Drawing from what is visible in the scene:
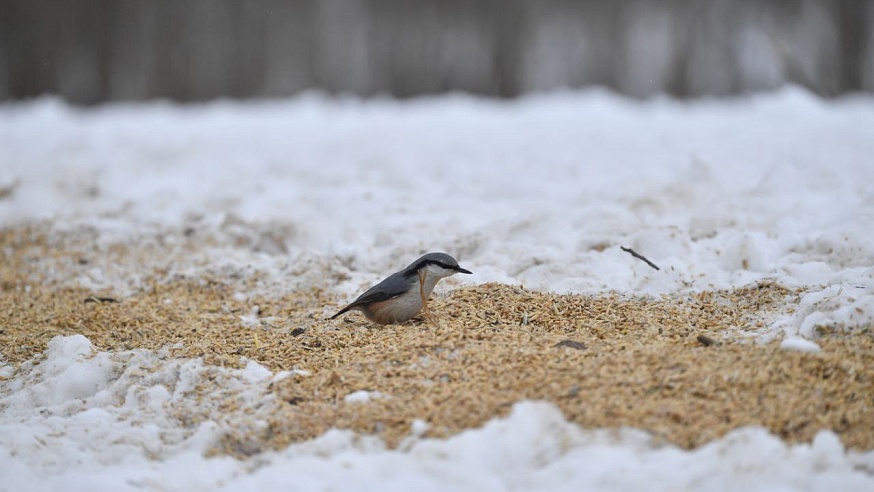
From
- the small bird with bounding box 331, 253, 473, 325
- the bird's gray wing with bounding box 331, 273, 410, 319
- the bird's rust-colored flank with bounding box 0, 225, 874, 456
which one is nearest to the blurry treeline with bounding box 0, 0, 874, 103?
the bird's rust-colored flank with bounding box 0, 225, 874, 456

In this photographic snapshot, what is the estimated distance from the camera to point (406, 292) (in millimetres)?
3346

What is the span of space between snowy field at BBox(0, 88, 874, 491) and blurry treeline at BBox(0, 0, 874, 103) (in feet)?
1.69

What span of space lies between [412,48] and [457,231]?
7.21 metres

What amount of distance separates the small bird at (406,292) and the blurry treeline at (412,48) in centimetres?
722

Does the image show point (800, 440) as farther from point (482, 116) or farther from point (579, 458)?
point (482, 116)

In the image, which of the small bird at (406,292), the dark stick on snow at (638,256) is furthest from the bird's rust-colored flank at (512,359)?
the dark stick on snow at (638,256)

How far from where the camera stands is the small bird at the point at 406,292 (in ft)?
11.0

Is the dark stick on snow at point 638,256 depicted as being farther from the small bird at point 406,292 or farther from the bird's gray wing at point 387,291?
the bird's gray wing at point 387,291

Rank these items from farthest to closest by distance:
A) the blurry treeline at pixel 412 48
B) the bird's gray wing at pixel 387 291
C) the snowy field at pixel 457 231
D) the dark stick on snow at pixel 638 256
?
the blurry treeline at pixel 412 48, the dark stick on snow at pixel 638 256, the bird's gray wing at pixel 387 291, the snowy field at pixel 457 231

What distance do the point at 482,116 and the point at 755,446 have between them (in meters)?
8.46

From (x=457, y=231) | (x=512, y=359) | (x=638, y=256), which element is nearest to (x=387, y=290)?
Result: (x=512, y=359)

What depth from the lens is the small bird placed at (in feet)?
11.0

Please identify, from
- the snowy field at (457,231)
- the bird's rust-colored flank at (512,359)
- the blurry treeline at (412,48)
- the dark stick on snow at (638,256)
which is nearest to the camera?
the snowy field at (457,231)

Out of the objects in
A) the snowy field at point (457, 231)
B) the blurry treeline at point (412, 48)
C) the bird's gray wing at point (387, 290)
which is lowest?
the snowy field at point (457, 231)
